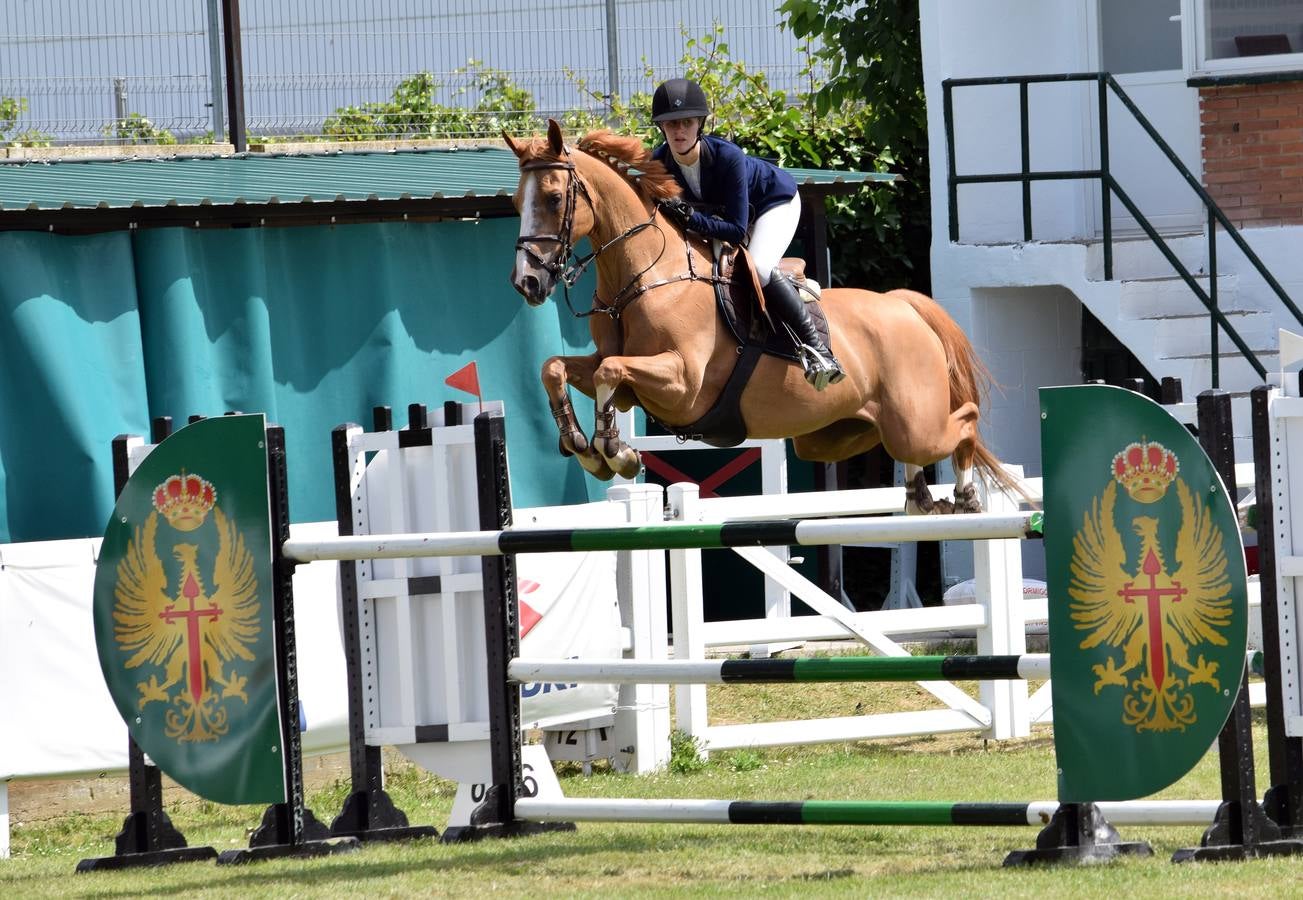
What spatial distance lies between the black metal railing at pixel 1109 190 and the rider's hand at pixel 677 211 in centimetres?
472

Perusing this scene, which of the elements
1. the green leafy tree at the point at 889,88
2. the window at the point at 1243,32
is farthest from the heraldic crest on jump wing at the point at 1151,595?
the green leafy tree at the point at 889,88

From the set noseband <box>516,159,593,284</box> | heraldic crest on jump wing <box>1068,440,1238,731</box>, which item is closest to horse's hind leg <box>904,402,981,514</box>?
noseband <box>516,159,593,284</box>

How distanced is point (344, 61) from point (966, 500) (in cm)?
911

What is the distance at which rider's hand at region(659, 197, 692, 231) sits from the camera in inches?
268

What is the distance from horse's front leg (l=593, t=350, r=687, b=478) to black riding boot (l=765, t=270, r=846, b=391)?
1.54 ft

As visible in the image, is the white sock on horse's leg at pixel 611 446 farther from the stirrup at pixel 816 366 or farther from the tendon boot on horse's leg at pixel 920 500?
the tendon boot on horse's leg at pixel 920 500

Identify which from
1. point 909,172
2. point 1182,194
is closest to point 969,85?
point 1182,194

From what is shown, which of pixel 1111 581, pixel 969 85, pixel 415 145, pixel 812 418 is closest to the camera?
pixel 1111 581

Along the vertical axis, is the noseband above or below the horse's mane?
below

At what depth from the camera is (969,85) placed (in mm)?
11859

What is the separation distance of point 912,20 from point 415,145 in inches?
139

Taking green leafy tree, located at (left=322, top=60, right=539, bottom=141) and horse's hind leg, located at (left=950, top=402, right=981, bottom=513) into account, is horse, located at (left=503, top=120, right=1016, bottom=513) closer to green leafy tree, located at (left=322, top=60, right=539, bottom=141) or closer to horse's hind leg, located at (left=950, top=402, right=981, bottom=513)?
horse's hind leg, located at (left=950, top=402, right=981, bottom=513)

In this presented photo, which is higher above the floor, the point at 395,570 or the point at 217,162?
the point at 217,162

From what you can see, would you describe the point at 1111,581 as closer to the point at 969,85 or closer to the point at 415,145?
the point at 969,85
